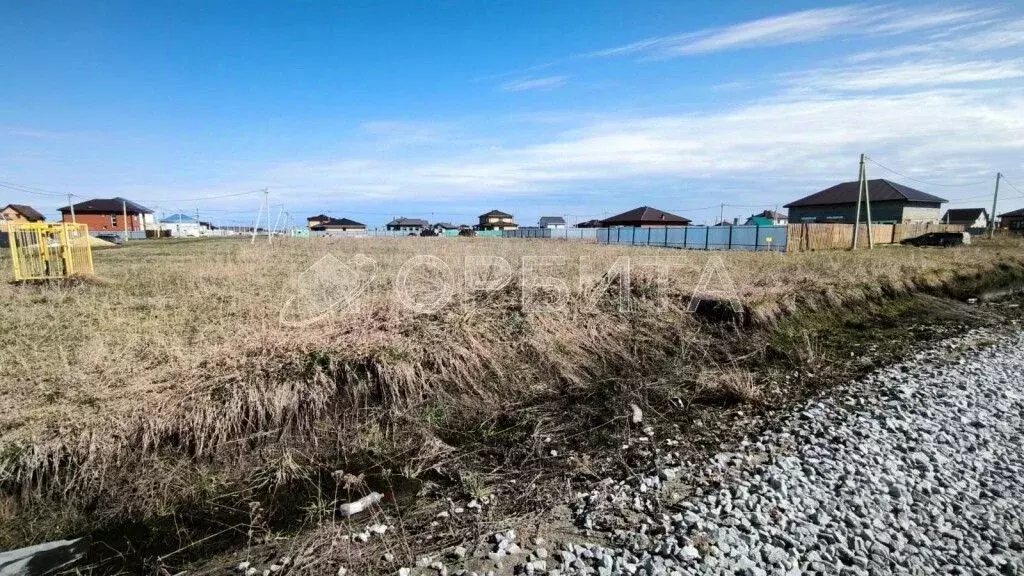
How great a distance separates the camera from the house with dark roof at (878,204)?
139 feet

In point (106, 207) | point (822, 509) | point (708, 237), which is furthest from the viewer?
point (106, 207)

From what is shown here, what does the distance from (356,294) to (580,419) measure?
4401 mm

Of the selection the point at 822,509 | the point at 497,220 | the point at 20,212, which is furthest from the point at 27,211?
the point at 822,509

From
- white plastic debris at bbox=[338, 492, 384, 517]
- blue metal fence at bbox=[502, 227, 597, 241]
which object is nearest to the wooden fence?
blue metal fence at bbox=[502, 227, 597, 241]

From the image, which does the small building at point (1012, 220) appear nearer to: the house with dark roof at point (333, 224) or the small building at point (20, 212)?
the house with dark roof at point (333, 224)

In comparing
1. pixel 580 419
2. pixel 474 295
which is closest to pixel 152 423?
pixel 580 419

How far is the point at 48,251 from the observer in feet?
32.6

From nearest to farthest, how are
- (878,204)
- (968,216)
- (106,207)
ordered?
(878,204) < (106,207) < (968,216)

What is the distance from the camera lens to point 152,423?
4.51 m

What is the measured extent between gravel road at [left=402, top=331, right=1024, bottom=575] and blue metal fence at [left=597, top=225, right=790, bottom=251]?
21985 mm

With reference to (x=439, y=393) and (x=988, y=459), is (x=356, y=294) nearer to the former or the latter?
(x=439, y=393)

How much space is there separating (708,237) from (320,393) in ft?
96.1

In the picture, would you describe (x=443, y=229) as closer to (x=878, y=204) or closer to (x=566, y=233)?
(x=566, y=233)

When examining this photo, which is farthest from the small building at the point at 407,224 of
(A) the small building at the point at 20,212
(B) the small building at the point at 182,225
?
(A) the small building at the point at 20,212
